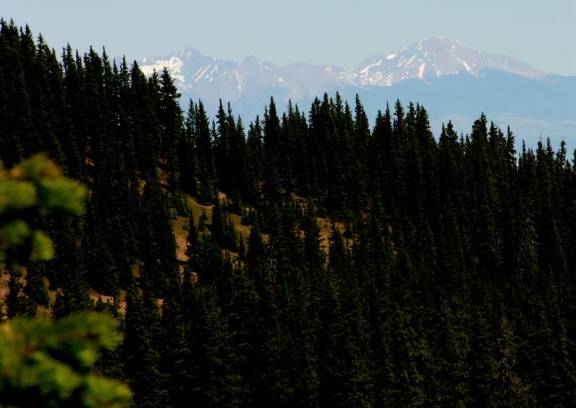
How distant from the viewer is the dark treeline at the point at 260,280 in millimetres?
99188

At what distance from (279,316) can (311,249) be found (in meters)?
53.2

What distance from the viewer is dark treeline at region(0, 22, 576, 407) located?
325 feet

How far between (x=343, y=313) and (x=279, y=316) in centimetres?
962

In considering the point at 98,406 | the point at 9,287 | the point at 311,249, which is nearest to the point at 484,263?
the point at 311,249

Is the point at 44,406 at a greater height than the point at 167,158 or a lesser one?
lesser

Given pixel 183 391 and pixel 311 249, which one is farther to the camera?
pixel 311 249

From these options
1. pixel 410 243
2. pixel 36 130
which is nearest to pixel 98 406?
pixel 36 130

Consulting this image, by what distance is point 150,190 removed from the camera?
517 ft

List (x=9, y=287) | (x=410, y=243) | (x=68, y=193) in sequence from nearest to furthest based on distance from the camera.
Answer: (x=68, y=193) → (x=9, y=287) → (x=410, y=243)

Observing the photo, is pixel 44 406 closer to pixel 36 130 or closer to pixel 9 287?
pixel 9 287

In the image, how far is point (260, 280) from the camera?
125688mm

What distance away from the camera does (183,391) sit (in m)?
97.6

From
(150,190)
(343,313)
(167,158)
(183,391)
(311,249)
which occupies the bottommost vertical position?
(183,391)

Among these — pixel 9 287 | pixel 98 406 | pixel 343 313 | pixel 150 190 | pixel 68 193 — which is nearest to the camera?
pixel 68 193
